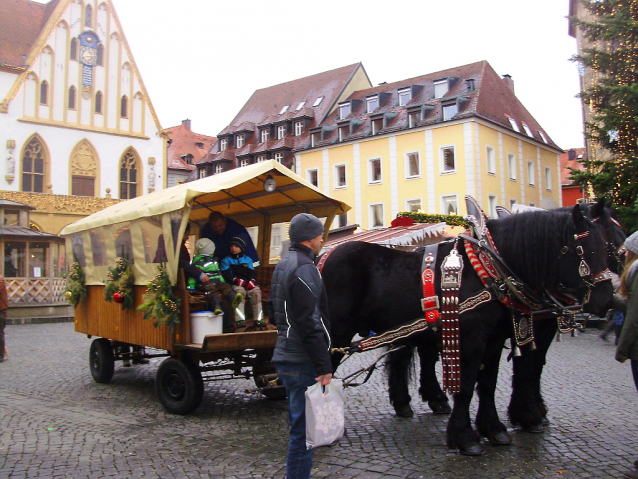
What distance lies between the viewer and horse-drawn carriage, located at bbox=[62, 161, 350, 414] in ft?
19.0

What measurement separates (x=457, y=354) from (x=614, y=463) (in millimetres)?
1258

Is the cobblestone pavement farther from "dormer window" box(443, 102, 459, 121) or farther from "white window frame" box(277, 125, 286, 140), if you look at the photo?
"white window frame" box(277, 125, 286, 140)

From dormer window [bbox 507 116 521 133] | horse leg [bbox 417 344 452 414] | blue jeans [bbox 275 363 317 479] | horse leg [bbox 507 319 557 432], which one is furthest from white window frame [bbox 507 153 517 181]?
blue jeans [bbox 275 363 317 479]

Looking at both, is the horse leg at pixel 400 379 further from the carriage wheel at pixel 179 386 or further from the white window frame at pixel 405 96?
the white window frame at pixel 405 96

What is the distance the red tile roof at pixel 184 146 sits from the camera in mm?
50056

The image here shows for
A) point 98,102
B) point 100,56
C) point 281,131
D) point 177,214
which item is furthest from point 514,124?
point 177,214

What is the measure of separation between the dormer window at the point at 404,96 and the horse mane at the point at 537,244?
3292cm

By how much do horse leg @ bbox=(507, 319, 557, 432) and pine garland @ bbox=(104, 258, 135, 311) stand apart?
13.3 feet

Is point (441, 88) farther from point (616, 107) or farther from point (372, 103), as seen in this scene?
point (616, 107)

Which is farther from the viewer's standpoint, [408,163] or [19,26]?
[19,26]

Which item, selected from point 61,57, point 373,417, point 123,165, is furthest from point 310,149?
point 373,417

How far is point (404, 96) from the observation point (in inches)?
1444

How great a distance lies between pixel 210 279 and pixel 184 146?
1908 inches

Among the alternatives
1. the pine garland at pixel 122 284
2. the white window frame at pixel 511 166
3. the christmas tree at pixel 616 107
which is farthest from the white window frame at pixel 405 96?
the pine garland at pixel 122 284
